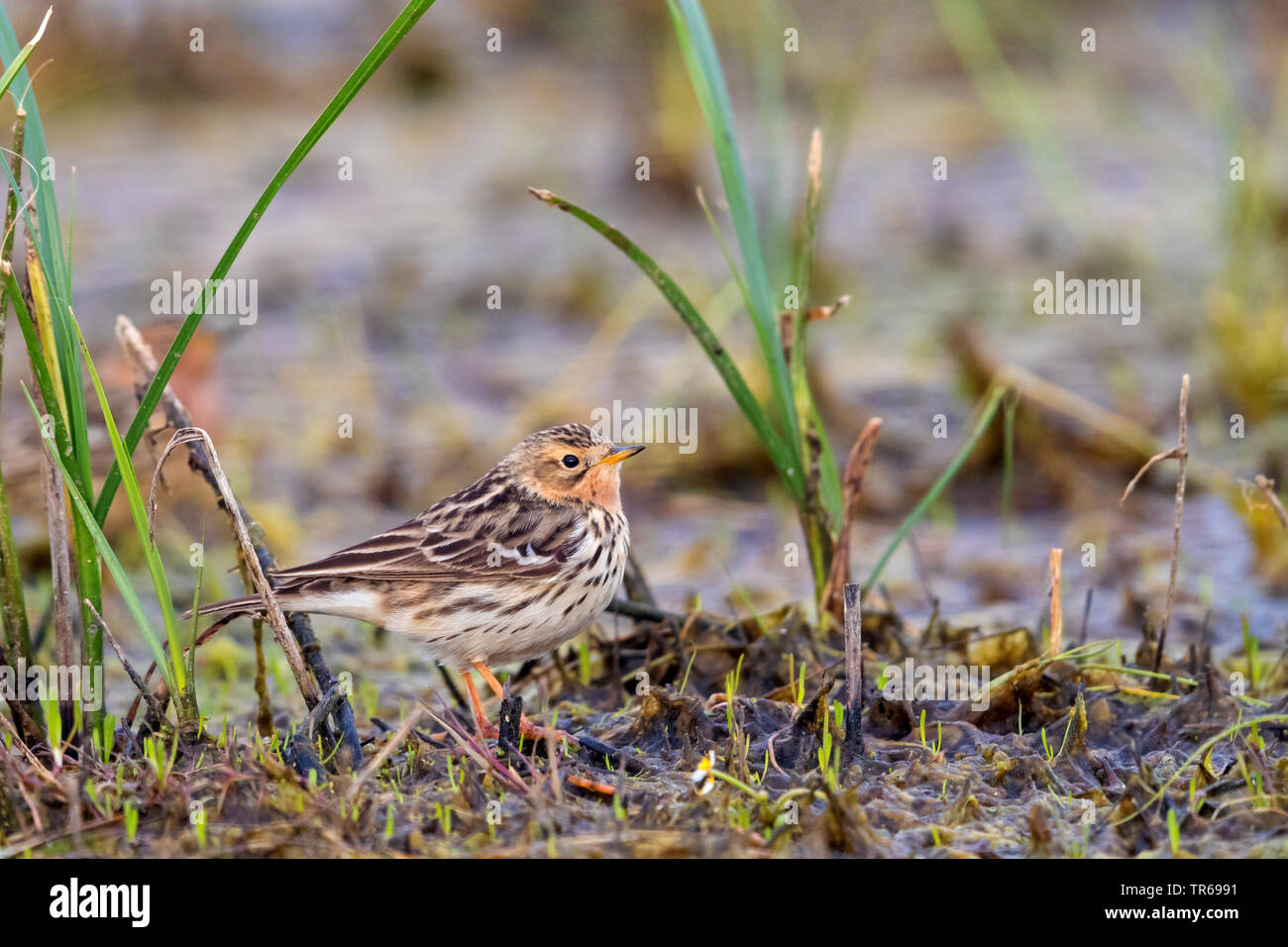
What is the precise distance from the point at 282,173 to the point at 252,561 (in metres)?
1.20

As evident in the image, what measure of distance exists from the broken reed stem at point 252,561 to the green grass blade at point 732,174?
78.1 inches

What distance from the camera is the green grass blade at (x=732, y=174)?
5.39 meters

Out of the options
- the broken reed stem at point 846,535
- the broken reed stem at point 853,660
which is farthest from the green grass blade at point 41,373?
the broken reed stem at point 846,535

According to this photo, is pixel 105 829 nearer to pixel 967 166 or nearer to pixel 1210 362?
pixel 1210 362

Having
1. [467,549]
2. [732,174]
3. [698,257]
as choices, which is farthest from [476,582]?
[698,257]

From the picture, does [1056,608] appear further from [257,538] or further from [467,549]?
[257,538]

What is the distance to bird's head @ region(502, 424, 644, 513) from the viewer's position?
5.84m

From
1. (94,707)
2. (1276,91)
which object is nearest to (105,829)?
(94,707)

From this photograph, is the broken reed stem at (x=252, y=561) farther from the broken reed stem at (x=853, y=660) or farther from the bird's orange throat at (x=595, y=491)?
the broken reed stem at (x=853, y=660)

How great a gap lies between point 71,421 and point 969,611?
4.44 meters

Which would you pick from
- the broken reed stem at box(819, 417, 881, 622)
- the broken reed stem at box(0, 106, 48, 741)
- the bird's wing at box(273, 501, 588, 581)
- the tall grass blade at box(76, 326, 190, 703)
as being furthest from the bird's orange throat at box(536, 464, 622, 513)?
the broken reed stem at box(0, 106, 48, 741)

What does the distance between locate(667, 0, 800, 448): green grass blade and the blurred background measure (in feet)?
4.07

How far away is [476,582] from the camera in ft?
17.5

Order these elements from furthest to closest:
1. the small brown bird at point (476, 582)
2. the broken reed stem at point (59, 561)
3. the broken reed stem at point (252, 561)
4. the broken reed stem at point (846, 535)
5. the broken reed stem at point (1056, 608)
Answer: the broken reed stem at point (846, 535), the broken reed stem at point (1056, 608), the small brown bird at point (476, 582), the broken reed stem at point (59, 561), the broken reed stem at point (252, 561)
